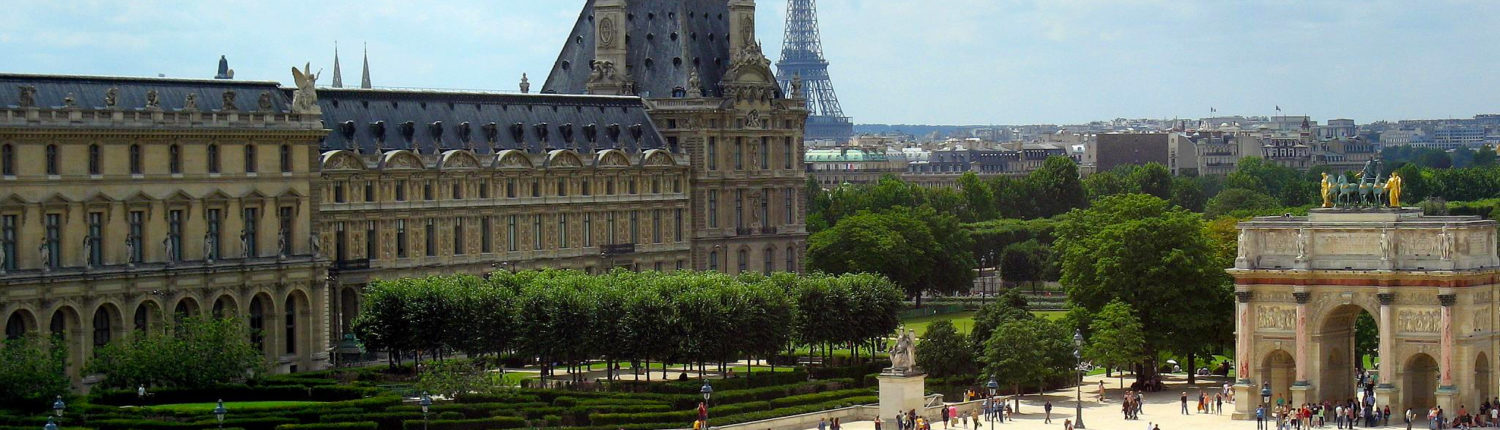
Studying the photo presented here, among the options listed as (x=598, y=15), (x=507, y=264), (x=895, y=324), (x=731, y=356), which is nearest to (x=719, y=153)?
(x=598, y=15)

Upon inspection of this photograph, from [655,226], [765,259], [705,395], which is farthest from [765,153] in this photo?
[705,395]

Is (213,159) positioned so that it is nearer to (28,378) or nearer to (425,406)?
(28,378)

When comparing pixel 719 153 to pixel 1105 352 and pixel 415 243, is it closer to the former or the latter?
pixel 415 243

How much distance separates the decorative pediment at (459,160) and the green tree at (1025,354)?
3264cm

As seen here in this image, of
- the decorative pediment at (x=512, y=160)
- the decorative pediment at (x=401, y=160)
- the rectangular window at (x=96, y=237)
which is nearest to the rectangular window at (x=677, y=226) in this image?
the decorative pediment at (x=512, y=160)

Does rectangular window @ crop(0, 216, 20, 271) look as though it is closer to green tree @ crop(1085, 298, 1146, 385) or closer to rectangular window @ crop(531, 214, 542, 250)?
rectangular window @ crop(531, 214, 542, 250)

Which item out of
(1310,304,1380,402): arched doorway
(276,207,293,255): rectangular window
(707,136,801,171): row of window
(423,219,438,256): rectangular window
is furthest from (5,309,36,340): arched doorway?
(707,136,801,171): row of window

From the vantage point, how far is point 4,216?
4530 inches

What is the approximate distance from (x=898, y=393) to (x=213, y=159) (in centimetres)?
3364

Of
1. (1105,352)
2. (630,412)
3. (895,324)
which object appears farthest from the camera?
(895,324)

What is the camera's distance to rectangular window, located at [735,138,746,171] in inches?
6570

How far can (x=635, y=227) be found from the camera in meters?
158

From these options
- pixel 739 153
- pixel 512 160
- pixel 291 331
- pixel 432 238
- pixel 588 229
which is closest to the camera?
pixel 291 331

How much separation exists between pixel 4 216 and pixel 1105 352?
155 ft
